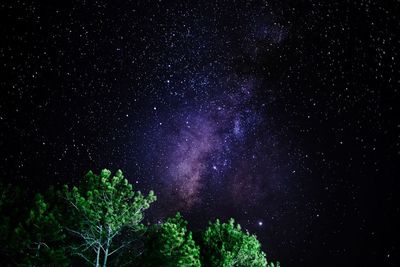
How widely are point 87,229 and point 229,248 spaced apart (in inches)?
328

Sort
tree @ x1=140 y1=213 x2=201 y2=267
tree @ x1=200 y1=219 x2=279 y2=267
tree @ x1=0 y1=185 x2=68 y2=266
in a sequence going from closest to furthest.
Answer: tree @ x1=0 y1=185 x2=68 y2=266
tree @ x1=140 y1=213 x2=201 y2=267
tree @ x1=200 y1=219 x2=279 y2=267

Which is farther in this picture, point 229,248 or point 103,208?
point 229,248

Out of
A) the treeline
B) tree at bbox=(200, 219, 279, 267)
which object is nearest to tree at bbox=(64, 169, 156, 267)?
the treeline

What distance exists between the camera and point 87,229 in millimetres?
15766

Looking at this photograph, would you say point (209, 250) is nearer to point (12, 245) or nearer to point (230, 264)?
point (230, 264)

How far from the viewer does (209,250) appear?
20391 millimetres

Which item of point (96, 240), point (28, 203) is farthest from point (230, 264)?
point (28, 203)

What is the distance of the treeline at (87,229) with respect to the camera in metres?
14.6

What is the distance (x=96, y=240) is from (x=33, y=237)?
2.52m

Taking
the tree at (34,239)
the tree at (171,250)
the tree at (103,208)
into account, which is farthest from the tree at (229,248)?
the tree at (34,239)

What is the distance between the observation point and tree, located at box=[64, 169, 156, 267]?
603 inches

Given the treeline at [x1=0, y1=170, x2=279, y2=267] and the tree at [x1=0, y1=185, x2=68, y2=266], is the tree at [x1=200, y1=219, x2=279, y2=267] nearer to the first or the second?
the treeline at [x1=0, y1=170, x2=279, y2=267]

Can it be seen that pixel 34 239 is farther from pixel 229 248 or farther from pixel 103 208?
pixel 229 248

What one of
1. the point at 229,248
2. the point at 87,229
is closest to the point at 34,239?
the point at 87,229
